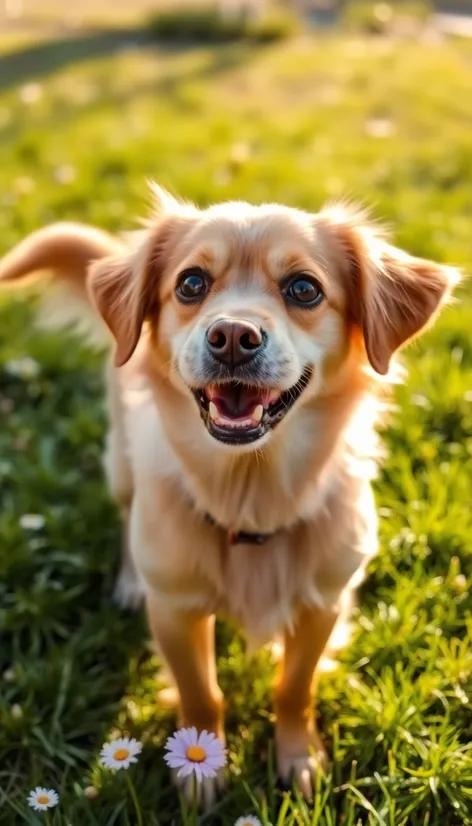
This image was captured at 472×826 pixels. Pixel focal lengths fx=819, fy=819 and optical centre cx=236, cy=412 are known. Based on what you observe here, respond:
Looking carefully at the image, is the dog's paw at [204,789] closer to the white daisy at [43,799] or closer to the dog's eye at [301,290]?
the white daisy at [43,799]

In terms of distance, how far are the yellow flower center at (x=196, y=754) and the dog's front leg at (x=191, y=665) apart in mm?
359

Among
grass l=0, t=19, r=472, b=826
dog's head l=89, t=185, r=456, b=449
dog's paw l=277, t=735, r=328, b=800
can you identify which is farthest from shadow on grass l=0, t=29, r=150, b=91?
dog's paw l=277, t=735, r=328, b=800

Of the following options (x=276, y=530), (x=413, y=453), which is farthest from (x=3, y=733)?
(x=413, y=453)

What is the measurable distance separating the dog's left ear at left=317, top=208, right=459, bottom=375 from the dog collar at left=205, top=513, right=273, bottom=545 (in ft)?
1.55

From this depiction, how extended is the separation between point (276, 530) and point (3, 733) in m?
0.92

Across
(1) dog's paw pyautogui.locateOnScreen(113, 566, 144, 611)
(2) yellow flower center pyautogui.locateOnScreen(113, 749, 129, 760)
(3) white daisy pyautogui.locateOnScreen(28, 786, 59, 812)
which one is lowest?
(1) dog's paw pyautogui.locateOnScreen(113, 566, 144, 611)

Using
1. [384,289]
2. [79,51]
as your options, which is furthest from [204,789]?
[79,51]

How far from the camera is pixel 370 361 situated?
1781 millimetres

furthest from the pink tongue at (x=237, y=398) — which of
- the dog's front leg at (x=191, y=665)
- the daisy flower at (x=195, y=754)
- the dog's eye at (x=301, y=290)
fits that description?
the daisy flower at (x=195, y=754)

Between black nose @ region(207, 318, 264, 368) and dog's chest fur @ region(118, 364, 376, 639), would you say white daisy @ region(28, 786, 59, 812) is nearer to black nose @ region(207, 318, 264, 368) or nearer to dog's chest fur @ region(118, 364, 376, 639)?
dog's chest fur @ region(118, 364, 376, 639)

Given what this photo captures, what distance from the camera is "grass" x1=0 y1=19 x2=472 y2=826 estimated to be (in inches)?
77.9

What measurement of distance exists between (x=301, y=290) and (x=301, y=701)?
1018 mm

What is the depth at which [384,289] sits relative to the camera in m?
→ 1.82

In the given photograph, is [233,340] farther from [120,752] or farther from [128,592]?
[128,592]
